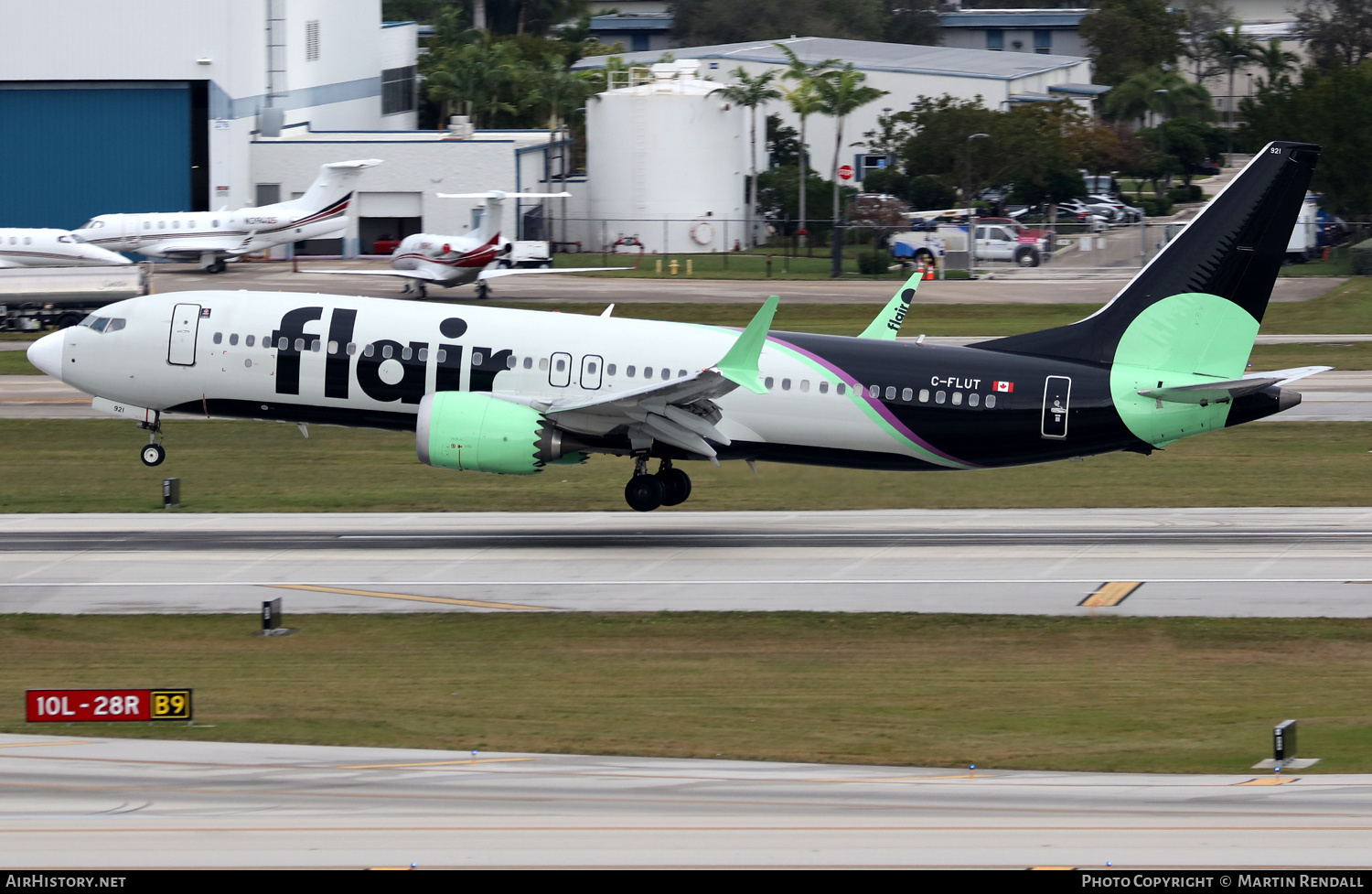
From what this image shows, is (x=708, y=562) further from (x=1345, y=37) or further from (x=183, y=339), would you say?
(x=1345, y=37)

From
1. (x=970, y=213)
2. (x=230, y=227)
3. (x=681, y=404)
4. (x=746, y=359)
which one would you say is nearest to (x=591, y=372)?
(x=681, y=404)

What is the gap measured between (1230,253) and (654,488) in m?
13.3

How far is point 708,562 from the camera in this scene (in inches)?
1238

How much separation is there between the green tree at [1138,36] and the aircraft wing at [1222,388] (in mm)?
154240

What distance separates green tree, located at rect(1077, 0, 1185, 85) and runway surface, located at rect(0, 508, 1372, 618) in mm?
153792

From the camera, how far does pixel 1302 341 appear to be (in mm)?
65062

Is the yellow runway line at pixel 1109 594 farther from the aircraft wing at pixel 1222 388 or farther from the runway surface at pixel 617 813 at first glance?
the runway surface at pixel 617 813

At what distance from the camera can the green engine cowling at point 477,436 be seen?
31.0 m

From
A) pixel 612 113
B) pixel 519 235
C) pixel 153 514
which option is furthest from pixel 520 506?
pixel 612 113

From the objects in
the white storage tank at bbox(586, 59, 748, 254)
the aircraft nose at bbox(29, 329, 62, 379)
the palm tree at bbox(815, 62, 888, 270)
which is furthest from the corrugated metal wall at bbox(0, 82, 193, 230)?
the aircraft nose at bbox(29, 329, 62, 379)

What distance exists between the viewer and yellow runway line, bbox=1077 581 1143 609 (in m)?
27.7

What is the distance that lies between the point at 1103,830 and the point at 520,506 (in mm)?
22920

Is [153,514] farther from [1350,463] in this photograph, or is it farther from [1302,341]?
[1302,341]

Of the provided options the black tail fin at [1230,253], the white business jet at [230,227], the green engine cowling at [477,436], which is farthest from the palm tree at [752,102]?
the green engine cowling at [477,436]
